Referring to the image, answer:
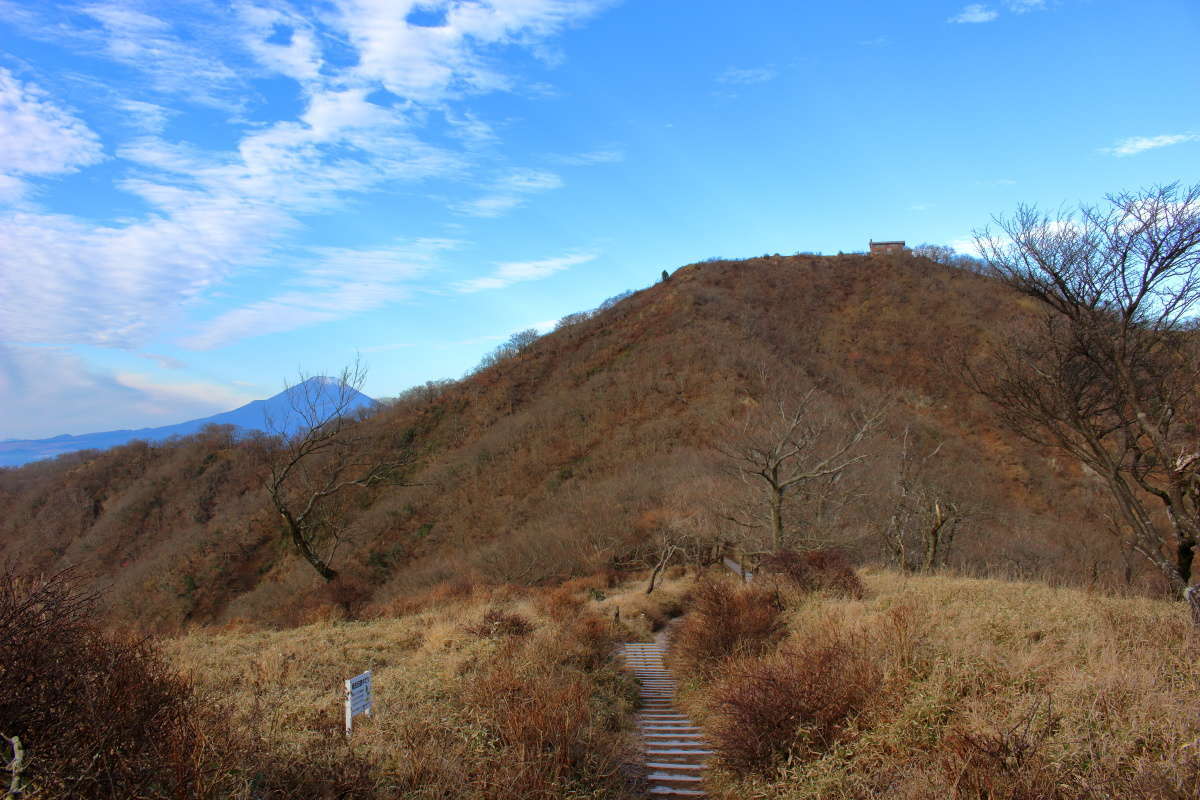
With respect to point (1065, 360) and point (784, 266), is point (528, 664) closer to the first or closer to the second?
point (1065, 360)

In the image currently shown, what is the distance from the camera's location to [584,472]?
117 ft

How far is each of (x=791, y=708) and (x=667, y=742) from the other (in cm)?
195

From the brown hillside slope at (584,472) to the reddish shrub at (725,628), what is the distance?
31.7 feet

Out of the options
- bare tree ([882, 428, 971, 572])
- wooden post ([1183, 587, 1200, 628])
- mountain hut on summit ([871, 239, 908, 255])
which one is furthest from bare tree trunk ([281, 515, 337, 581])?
mountain hut on summit ([871, 239, 908, 255])

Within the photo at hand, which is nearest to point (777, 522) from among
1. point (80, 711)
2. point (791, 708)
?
point (791, 708)

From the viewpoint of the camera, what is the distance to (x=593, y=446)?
38969mm

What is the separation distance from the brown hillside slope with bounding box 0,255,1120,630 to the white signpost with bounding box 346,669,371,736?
36.6 feet

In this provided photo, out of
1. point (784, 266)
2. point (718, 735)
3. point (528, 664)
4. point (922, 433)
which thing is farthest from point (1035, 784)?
point (784, 266)

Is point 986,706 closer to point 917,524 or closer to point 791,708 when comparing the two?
point 791,708

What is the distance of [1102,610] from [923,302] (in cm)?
6841

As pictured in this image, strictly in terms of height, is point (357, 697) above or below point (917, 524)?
above

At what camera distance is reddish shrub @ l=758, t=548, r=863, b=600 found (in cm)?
1017

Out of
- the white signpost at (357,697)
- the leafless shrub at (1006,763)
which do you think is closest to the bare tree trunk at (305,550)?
the white signpost at (357,697)

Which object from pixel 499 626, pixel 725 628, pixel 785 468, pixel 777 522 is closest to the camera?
pixel 725 628
